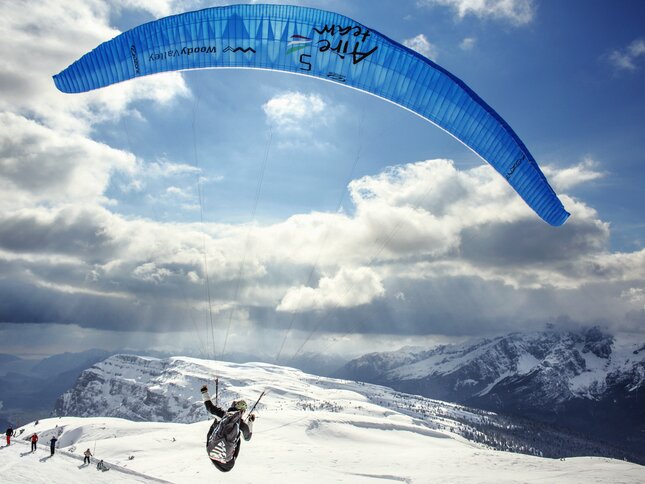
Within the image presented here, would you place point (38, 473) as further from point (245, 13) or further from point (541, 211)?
point (541, 211)

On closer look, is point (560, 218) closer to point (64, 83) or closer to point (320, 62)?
point (320, 62)

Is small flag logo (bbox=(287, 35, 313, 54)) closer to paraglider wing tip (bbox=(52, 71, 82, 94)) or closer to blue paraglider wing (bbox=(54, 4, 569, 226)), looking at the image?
blue paraglider wing (bbox=(54, 4, 569, 226))

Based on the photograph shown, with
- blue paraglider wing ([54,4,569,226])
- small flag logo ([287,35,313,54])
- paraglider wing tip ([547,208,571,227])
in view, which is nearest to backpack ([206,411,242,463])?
blue paraglider wing ([54,4,569,226])

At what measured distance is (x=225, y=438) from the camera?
1238 centimetres

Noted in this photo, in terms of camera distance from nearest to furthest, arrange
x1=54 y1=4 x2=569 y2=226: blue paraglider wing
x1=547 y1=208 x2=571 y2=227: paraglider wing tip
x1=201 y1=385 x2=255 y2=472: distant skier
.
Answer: x1=201 y1=385 x2=255 y2=472: distant skier, x1=54 y1=4 x2=569 y2=226: blue paraglider wing, x1=547 y1=208 x2=571 y2=227: paraglider wing tip

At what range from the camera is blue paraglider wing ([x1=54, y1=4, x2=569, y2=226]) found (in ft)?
50.4

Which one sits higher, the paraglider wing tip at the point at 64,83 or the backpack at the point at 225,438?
the paraglider wing tip at the point at 64,83

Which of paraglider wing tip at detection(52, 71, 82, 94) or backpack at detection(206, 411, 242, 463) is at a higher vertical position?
paraglider wing tip at detection(52, 71, 82, 94)

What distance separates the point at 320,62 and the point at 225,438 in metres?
11.9

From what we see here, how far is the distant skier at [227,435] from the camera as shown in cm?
1238

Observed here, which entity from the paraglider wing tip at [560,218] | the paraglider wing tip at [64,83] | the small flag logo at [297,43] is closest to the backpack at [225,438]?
the small flag logo at [297,43]

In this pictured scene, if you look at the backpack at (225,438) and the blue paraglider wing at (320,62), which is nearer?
A: the backpack at (225,438)

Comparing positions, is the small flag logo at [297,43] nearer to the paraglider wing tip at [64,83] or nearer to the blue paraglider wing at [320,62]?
the blue paraglider wing at [320,62]

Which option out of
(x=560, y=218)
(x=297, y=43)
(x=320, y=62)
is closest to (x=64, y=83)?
(x=297, y=43)
